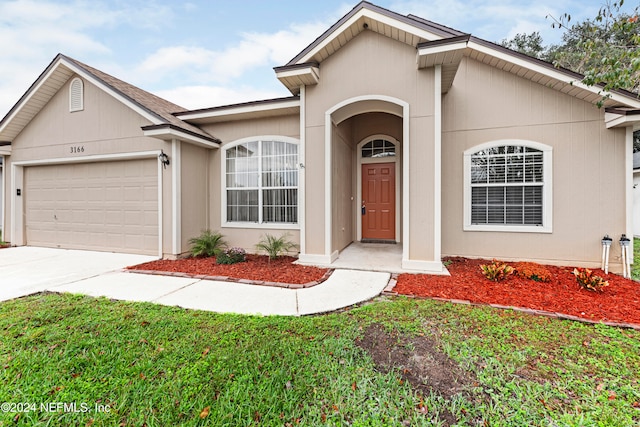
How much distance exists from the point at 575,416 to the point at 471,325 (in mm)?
1260

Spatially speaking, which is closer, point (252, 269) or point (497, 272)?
point (497, 272)

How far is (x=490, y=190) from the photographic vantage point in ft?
20.0

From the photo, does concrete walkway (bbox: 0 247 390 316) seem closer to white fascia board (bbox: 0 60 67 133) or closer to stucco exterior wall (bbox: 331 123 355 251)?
stucco exterior wall (bbox: 331 123 355 251)

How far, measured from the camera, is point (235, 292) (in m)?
4.28

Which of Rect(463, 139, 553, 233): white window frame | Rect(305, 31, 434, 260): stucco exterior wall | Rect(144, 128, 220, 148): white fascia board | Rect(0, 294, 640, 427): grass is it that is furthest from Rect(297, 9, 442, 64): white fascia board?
Rect(0, 294, 640, 427): grass

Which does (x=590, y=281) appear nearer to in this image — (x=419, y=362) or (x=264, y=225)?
(x=419, y=362)

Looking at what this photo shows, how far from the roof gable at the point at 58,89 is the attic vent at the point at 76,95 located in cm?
27

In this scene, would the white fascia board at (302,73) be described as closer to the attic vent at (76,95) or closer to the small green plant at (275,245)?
the small green plant at (275,245)

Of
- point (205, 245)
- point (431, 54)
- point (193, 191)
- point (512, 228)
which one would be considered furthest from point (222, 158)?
point (512, 228)

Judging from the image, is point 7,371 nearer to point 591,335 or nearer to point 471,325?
point 471,325

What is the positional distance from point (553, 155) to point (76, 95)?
12437 millimetres

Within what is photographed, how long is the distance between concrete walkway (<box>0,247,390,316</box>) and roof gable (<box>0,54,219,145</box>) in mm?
3502

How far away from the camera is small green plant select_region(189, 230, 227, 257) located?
22.1 ft

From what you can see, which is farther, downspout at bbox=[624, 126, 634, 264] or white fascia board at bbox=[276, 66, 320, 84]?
white fascia board at bbox=[276, 66, 320, 84]
